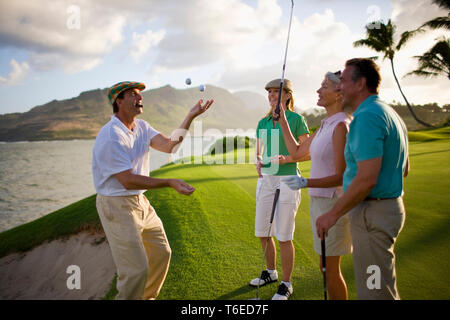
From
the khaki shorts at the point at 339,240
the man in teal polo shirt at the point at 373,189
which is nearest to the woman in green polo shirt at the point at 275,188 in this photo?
the khaki shorts at the point at 339,240

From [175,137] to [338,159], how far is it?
77.2 inches

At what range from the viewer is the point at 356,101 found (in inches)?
86.1

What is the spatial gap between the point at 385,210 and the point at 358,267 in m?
0.46

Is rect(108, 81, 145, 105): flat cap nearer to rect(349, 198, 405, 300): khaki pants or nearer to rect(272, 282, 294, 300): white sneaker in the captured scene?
rect(349, 198, 405, 300): khaki pants

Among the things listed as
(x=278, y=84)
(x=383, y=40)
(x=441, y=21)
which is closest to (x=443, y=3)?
(x=441, y=21)

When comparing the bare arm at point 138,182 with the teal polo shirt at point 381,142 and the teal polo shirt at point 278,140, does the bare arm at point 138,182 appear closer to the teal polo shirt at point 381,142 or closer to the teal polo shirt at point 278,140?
the teal polo shirt at point 278,140

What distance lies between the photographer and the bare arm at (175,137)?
353cm

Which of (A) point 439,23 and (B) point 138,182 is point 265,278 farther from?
(A) point 439,23

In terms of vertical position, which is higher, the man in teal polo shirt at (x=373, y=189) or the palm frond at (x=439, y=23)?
the palm frond at (x=439, y=23)

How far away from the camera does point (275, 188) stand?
3.54 meters

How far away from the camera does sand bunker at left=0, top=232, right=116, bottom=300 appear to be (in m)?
5.98

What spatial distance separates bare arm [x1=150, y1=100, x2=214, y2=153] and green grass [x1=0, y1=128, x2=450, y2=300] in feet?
6.02

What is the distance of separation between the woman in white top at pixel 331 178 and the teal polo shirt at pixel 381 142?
0.37 m
